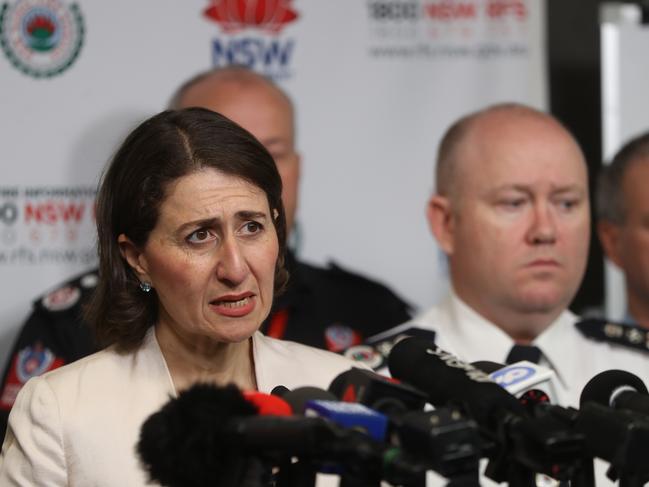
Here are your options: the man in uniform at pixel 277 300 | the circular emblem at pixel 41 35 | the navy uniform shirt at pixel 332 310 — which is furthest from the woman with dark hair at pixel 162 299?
the circular emblem at pixel 41 35

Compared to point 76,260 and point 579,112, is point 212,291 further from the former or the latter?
point 579,112

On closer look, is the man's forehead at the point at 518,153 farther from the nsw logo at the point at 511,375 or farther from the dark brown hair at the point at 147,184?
the nsw logo at the point at 511,375

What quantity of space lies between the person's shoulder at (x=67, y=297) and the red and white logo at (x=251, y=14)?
857mm

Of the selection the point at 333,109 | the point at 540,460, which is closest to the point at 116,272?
the point at 540,460

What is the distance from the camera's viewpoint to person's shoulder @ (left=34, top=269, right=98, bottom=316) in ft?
9.85

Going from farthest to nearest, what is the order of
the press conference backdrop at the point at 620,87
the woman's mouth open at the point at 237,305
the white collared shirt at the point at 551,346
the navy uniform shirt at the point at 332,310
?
the press conference backdrop at the point at 620,87 → the navy uniform shirt at the point at 332,310 → the white collared shirt at the point at 551,346 → the woman's mouth open at the point at 237,305

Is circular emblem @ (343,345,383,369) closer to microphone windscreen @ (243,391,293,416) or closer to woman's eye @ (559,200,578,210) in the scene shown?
woman's eye @ (559,200,578,210)

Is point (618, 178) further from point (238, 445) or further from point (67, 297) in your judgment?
point (238, 445)

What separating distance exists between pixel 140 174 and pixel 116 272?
7.8 inches

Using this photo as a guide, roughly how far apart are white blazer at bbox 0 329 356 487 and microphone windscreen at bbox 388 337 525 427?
1.92ft

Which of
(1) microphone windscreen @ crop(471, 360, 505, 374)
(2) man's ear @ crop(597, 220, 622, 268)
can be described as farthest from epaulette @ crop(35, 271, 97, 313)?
(1) microphone windscreen @ crop(471, 360, 505, 374)

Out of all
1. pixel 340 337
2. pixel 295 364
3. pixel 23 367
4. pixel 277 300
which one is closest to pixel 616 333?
pixel 340 337

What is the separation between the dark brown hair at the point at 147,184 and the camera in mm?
1975

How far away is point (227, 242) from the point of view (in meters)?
1.91
